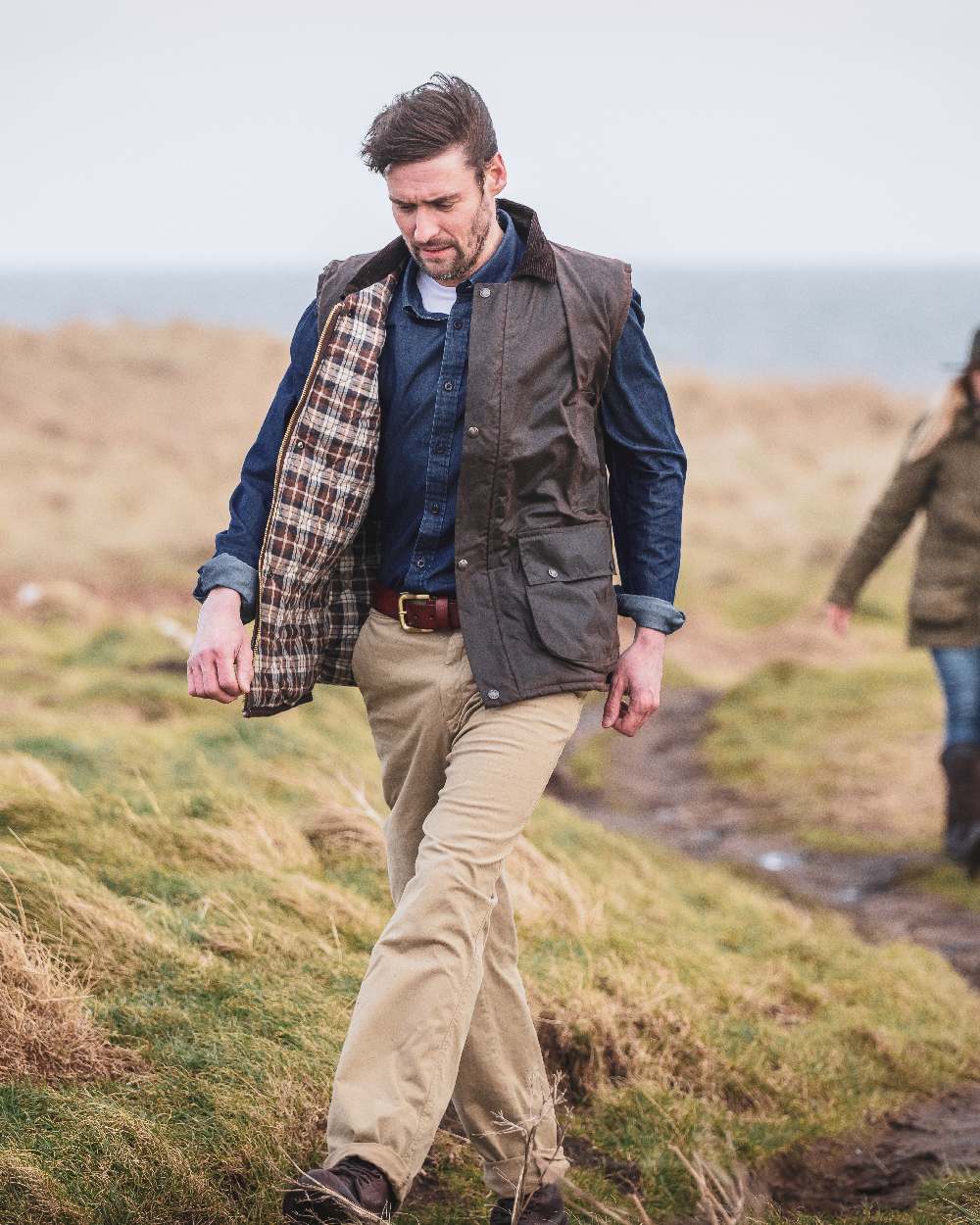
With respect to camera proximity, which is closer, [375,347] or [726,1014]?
[375,347]

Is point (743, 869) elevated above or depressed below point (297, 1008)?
below

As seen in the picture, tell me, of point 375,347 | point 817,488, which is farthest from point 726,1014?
point 817,488

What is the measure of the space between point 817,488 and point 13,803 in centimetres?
2696

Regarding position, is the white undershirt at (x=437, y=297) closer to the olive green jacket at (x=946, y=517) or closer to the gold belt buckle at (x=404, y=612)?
the gold belt buckle at (x=404, y=612)

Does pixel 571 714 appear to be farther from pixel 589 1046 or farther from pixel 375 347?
pixel 589 1046

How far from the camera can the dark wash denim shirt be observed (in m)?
3.58

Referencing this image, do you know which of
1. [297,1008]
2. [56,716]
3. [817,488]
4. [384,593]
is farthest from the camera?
[817,488]

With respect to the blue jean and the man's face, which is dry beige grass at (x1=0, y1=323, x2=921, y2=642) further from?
the man's face

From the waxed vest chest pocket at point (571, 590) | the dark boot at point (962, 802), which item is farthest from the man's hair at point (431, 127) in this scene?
the dark boot at point (962, 802)

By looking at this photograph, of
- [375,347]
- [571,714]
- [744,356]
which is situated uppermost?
[375,347]

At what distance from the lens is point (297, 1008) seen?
4.25 m

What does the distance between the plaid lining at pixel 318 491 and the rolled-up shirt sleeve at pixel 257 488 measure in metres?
0.05

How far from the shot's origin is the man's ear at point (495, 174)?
3579 mm

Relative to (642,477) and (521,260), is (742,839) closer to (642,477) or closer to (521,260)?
(642,477)
